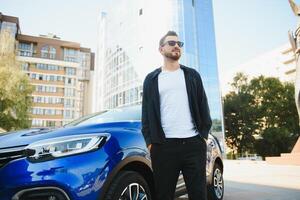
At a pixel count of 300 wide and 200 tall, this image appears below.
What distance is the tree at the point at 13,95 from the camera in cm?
2495

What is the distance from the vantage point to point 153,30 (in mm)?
60969

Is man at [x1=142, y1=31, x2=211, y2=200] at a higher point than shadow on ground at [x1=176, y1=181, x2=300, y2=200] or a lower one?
higher

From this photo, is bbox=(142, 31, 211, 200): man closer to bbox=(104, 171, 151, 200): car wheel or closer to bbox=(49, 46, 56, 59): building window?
bbox=(104, 171, 151, 200): car wheel

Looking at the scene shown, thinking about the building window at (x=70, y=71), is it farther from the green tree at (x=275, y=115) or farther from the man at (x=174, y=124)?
the man at (x=174, y=124)

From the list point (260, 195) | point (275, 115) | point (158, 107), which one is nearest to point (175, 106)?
point (158, 107)

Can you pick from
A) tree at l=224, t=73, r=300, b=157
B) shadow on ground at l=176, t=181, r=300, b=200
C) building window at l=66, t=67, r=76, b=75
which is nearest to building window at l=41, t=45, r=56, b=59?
building window at l=66, t=67, r=76, b=75

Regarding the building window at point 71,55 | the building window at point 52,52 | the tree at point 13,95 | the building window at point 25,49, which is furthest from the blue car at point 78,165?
the building window at point 25,49

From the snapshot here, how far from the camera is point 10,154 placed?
2703 mm

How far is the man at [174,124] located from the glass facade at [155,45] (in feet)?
157

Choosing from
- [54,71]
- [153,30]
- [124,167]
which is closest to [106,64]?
[54,71]

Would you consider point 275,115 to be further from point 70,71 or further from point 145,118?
point 70,71

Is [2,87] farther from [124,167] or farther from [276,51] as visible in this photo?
[276,51]

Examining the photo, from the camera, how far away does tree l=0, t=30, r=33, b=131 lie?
2495 centimetres

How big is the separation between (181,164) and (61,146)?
1.04 meters
